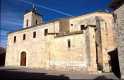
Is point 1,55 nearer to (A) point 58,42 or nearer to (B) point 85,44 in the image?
(A) point 58,42

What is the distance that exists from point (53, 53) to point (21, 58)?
11152mm

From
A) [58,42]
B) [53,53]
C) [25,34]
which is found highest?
[25,34]

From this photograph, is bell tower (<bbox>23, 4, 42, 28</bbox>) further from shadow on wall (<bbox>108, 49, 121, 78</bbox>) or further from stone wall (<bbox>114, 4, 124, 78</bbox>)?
stone wall (<bbox>114, 4, 124, 78</bbox>)

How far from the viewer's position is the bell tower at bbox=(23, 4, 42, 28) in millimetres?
39709

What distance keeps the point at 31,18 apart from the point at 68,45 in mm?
22550

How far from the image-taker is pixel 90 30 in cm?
1847

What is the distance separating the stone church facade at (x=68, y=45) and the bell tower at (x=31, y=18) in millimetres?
7302

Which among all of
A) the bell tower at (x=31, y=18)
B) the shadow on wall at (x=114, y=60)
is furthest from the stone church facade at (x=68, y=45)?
the bell tower at (x=31, y=18)

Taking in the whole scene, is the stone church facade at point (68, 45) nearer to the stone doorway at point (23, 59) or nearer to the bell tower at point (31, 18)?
the stone doorway at point (23, 59)

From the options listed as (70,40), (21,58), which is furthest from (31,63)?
(70,40)

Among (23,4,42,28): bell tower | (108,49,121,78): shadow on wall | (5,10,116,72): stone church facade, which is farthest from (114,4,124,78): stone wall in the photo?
(23,4,42,28): bell tower

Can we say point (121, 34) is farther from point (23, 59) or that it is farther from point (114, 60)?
point (23, 59)

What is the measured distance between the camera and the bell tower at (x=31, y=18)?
130ft

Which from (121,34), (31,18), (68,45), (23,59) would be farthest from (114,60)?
(31,18)
